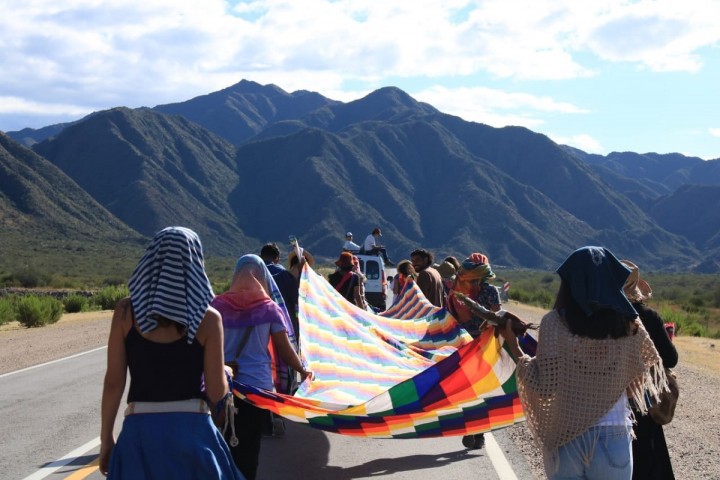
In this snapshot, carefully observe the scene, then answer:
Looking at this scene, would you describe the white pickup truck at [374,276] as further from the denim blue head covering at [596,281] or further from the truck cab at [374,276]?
the denim blue head covering at [596,281]

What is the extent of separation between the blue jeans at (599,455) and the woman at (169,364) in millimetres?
1610

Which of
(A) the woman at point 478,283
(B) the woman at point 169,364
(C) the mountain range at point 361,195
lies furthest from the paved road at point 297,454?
(C) the mountain range at point 361,195

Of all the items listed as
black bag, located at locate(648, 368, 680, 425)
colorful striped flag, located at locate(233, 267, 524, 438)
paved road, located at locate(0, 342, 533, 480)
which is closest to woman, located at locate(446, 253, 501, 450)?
paved road, located at locate(0, 342, 533, 480)

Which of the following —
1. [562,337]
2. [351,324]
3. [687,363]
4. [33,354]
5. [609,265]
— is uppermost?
[609,265]

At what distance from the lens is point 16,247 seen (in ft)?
259

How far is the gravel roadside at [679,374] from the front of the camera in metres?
8.88

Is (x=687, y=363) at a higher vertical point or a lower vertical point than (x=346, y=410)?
lower

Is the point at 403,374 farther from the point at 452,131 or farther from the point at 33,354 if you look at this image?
the point at 452,131

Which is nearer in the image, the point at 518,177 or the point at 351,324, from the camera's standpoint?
the point at 351,324

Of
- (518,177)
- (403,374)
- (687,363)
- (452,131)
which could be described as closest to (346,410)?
(403,374)

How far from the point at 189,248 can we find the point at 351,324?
22.2 feet

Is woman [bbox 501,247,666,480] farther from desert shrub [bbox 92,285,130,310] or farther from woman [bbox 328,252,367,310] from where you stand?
desert shrub [bbox 92,285,130,310]

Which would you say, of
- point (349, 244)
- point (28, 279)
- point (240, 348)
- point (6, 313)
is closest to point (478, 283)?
point (240, 348)

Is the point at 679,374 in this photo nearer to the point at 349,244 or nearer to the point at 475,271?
the point at 349,244
